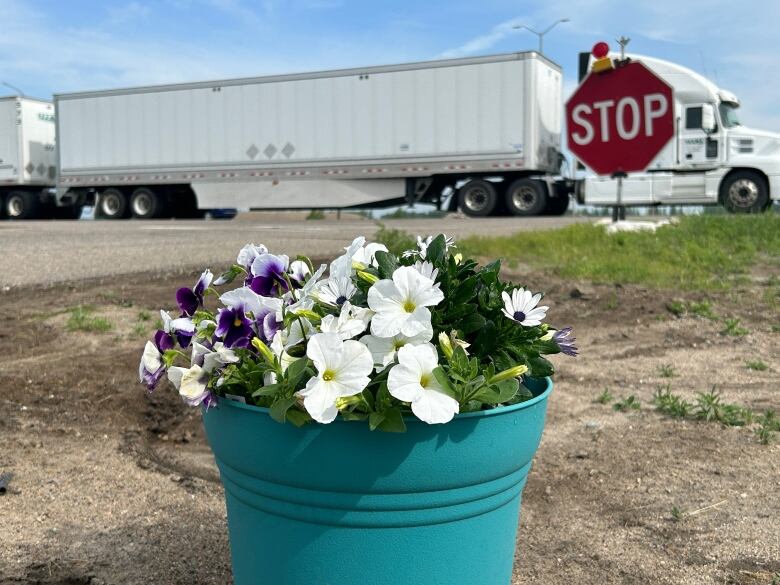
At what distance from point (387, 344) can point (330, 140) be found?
63.1 ft

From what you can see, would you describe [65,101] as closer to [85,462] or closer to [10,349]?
[10,349]

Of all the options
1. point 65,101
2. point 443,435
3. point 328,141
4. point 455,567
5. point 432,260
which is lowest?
point 455,567

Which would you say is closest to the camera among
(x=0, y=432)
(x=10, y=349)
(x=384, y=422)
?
(x=384, y=422)

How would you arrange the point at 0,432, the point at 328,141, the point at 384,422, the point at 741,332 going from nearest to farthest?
the point at 384,422 < the point at 0,432 < the point at 741,332 < the point at 328,141

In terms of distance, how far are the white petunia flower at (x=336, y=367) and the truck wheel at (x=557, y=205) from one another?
17.9 meters

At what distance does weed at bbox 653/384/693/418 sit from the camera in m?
Answer: 3.63

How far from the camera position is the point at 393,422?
1.46 metres

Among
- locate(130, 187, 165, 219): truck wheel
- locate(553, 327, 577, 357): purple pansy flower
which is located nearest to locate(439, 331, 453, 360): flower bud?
locate(553, 327, 577, 357): purple pansy flower

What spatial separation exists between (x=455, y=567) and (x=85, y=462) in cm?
195

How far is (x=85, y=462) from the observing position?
312cm

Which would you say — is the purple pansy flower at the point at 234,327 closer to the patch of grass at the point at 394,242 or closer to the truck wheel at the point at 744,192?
the patch of grass at the point at 394,242

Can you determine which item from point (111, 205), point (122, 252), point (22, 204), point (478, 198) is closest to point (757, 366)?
point (122, 252)

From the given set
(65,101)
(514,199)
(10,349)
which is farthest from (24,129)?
(10,349)

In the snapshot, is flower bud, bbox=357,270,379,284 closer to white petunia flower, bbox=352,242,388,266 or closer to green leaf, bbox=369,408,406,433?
white petunia flower, bbox=352,242,388,266
